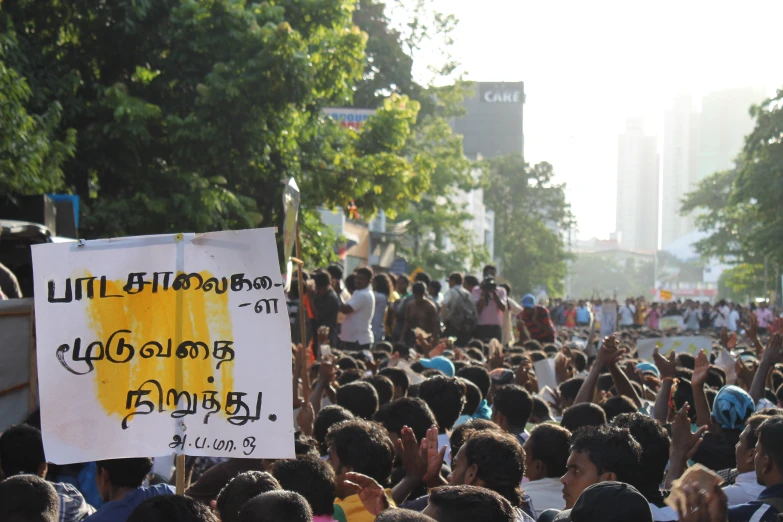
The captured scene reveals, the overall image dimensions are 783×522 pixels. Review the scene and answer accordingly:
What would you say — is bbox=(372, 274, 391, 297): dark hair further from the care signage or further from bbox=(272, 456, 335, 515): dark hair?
the care signage

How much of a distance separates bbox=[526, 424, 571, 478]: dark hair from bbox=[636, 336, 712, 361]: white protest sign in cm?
680

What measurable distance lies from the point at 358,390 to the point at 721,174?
192ft

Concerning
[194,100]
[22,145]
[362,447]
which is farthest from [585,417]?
[194,100]

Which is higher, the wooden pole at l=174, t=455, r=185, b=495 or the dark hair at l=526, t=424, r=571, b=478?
the wooden pole at l=174, t=455, r=185, b=495

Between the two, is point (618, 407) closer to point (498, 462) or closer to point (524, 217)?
point (498, 462)

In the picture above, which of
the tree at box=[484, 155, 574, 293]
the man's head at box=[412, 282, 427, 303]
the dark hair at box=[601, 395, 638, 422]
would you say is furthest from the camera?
the tree at box=[484, 155, 574, 293]

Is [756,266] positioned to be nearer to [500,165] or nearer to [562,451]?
[500,165]

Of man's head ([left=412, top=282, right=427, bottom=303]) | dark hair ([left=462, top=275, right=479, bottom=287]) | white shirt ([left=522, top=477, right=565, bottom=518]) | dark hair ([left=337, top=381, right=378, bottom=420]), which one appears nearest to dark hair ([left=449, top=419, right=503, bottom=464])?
white shirt ([left=522, top=477, right=565, bottom=518])

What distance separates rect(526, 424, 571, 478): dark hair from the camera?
5.03 m

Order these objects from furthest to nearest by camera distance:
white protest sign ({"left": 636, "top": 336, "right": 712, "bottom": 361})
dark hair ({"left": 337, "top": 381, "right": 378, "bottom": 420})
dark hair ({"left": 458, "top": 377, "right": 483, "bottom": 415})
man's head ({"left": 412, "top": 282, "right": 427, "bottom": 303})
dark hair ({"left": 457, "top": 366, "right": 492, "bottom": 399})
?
man's head ({"left": 412, "top": 282, "right": 427, "bottom": 303}), white protest sign ({"left": 636, "top": 336, "right": 712, "bottom": 361}), dark hair ({"left": 457, "top": 366, "right": 492, "bottom": 399}), dark hair ({"left": 458, "top": 377, "right": 483, "bottom": 415}), dark hair ({"left": 337, "top": 381, "right": 378, "bottom": 420})

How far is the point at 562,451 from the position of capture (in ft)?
16.5

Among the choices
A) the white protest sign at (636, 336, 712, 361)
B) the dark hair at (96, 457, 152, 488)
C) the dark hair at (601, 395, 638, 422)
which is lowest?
the white protest sign at (636, 336, 712, 361)

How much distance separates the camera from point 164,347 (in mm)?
4090

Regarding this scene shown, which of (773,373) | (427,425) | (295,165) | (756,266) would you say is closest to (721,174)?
(756,266)
